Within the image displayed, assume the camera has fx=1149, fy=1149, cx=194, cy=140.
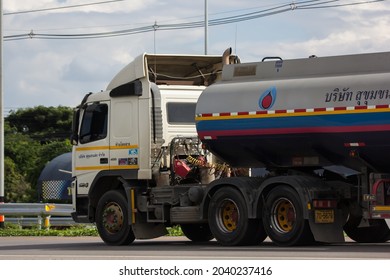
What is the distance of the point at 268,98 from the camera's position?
71.8 ft

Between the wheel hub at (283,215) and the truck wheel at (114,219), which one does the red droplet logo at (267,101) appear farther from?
the truck wheel at (114,219)

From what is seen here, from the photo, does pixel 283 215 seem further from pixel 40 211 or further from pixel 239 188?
pixel 40 211

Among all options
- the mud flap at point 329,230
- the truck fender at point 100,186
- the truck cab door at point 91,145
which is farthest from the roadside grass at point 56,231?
the mud flap at point 329,230

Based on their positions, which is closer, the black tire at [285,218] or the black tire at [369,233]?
the black tire at [285,218]

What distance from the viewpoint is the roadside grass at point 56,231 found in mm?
30717

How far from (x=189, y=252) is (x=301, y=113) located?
3.31 meters

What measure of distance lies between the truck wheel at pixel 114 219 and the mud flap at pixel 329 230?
4.83m

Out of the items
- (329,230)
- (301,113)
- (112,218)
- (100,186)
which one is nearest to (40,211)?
(100,186)

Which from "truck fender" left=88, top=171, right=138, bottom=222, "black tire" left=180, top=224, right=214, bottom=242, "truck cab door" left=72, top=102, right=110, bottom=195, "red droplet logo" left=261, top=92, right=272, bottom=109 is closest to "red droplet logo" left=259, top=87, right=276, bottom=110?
"red droplet logo" left=261, top=92, right=272, bottom=109

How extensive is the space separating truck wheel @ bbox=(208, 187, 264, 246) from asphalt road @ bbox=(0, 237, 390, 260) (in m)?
0.28

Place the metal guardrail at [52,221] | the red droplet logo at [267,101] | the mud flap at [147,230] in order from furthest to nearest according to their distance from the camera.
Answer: the metal guardrail at [52,221], the mud flap at [147,230], the red droplet logo at [267,101]

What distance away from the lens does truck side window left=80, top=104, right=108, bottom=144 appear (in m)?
25.3

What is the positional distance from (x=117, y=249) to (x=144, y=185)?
2.39 meters

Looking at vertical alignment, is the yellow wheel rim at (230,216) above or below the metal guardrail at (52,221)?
above
